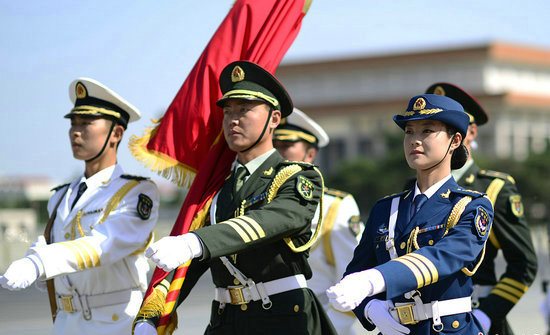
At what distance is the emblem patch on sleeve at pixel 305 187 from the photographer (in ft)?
17.6

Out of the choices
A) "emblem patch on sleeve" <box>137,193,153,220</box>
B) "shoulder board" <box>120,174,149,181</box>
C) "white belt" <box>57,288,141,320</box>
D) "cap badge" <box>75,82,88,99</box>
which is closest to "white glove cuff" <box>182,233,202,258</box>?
"emblem patch on sleeve" <box>137,193,153,220</box>

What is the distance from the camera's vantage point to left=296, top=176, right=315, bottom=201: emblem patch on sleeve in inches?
212

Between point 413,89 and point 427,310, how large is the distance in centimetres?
8397

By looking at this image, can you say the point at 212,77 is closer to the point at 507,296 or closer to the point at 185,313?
the point at 507,296

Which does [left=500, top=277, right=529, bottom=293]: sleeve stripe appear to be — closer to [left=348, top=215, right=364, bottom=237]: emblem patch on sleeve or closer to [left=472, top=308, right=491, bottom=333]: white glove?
[left=472, top=308, right=491, bottom=333]: white glove

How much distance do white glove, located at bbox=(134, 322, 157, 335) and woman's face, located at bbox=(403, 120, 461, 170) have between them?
5.03 feet

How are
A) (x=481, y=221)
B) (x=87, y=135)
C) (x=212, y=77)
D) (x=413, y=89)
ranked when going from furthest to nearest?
(x=413, y=89) → (x=87, y=135) → (x=212, y=77) → (x=481, y=221)

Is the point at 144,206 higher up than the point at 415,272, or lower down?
higher up

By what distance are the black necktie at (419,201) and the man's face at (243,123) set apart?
915 millimetres

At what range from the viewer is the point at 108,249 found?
623 cm

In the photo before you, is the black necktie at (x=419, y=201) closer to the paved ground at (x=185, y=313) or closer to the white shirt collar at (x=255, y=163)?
the white shirt collar at (x=255, y=163)

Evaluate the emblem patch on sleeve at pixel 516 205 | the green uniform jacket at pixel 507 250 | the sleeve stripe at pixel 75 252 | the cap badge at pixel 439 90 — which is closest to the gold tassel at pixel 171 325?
the sleeve stripe at pixel 75 252

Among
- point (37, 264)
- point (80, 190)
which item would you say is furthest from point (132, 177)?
point (37, 264)

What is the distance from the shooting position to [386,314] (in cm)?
501
